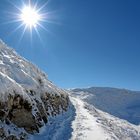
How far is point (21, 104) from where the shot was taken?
24547 millimetres

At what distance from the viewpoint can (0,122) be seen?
21.2 m

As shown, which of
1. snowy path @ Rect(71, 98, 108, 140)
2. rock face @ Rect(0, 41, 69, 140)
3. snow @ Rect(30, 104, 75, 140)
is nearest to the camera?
rock face @ Rect(0, 41, 69, 140)

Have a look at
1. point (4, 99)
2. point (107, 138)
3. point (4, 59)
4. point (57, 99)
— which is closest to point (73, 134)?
point (107, 138)

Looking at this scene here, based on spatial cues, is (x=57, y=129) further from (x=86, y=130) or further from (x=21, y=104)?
(x=21, y=104)

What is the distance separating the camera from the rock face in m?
22.1

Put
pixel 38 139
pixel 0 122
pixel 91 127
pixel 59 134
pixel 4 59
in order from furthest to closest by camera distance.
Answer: pixel 4 59, pixel 91 127, pixel 59 134, pixel 38 139, pixel 0 122

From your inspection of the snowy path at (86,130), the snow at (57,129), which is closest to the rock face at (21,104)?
the snow at (57,129)

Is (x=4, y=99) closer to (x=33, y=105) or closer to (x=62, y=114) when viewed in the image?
(x=33, y=105)

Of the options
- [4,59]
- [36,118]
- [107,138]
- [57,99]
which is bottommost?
[107,138]

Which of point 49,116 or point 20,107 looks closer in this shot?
point 20,107

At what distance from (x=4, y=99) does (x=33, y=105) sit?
13.9 ft

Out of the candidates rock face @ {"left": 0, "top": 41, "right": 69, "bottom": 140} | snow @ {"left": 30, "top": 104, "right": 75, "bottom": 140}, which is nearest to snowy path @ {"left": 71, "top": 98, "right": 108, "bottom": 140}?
snow @ {"left": 30, "top": 104, "right": 75, "bottom": 140}

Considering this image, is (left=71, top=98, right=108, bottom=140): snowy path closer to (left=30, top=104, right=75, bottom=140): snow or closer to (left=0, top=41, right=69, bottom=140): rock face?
(left=30, top=104, right=75, bottom=140): snow

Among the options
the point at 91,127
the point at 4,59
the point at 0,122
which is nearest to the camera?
the point at 0,122
